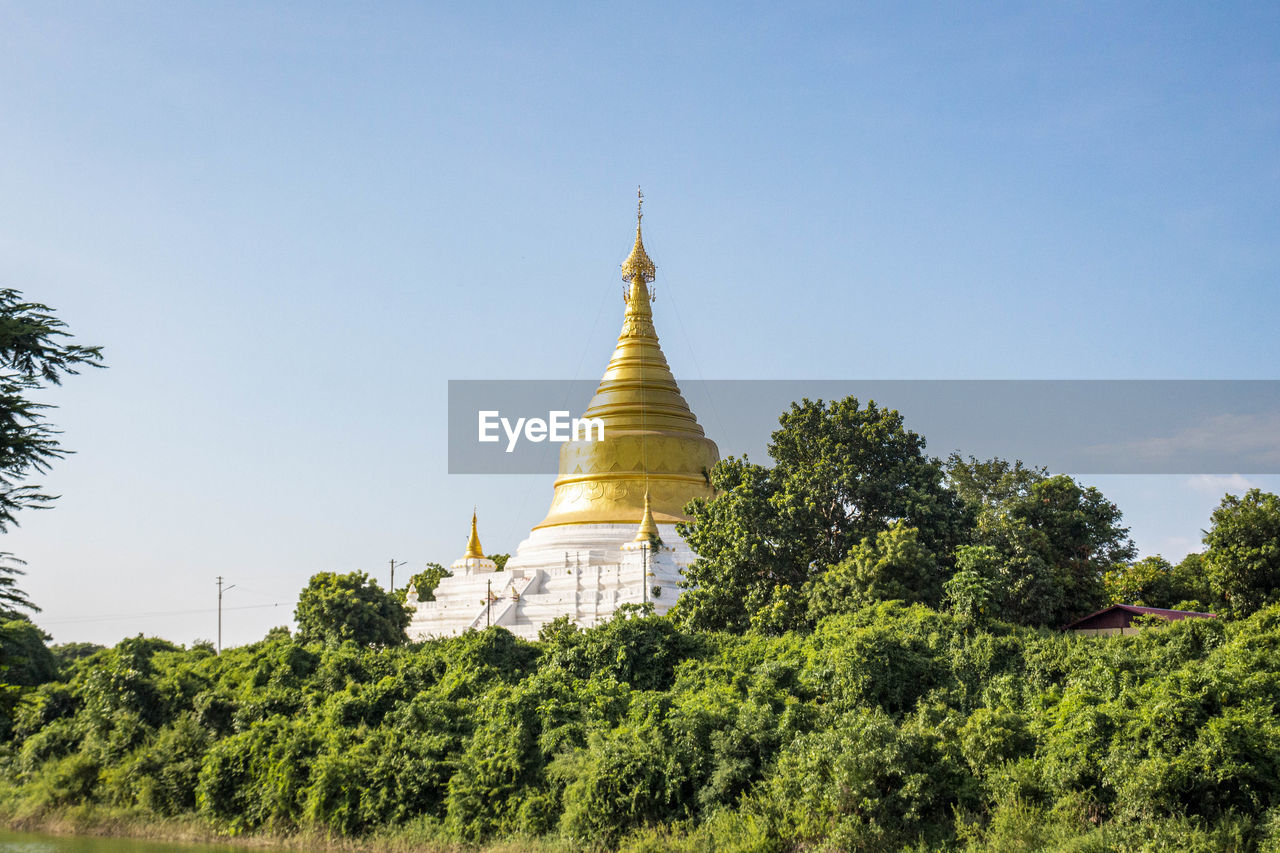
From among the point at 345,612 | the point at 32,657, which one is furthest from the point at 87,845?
the point at 32,657

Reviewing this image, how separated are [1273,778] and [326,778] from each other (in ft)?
50.7

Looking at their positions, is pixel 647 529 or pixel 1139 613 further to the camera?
pixel 647 529

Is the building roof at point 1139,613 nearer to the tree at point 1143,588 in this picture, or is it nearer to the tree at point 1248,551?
the tree at point 1248,551

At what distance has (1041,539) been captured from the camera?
26.7m

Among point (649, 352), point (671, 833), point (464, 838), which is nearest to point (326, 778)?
point (464, 838)

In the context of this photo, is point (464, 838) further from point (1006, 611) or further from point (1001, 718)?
point (1006, 611)

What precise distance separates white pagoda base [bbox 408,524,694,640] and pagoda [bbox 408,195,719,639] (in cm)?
4

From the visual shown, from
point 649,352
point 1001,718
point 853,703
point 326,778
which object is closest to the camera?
point 1001,718

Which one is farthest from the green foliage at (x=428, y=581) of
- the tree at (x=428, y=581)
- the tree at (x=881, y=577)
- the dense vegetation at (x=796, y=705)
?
the tree at (x=881, y=577)

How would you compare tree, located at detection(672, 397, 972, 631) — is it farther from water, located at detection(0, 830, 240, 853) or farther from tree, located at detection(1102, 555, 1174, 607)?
water, located at detection(0, 830, 240, 853)

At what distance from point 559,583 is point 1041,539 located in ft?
55.5

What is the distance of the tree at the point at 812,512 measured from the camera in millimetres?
26719

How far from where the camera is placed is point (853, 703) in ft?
67.2

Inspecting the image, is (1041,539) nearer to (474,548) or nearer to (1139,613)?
(1139,613)
